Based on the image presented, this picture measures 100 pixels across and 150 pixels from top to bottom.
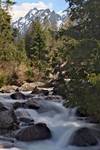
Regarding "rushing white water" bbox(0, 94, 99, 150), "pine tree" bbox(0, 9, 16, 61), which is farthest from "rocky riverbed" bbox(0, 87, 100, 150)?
"pine tree" bbox(0, 9, 16, 61)

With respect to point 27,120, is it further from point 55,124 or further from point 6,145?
point 6,145

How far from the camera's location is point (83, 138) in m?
15.6

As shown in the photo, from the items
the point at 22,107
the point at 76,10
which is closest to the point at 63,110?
the point at 22,107

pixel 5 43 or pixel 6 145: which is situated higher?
pixel 5 43

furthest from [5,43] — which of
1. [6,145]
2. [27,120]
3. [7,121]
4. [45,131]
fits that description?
[6,145]

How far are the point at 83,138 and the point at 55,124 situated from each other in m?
3.38

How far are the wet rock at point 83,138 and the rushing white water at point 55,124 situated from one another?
0.26m

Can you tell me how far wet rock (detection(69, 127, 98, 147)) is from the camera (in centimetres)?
1548

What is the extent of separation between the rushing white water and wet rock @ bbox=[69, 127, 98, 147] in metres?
0.26

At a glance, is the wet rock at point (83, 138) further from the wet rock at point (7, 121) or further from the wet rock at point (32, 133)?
the wet rock at point (7, 121)

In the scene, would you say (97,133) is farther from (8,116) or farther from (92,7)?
(92,7)

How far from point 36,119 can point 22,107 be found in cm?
191

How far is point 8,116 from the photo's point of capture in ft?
57.3

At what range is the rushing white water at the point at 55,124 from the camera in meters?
15.5
